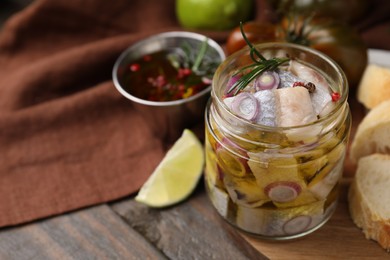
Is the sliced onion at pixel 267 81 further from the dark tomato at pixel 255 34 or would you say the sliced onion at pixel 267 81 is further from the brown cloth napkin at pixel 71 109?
the brown cloth napkin at pixel 71 109

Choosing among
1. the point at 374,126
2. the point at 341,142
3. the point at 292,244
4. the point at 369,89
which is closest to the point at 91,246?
the point at 292,244

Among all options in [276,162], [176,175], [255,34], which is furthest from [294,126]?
[255,34]

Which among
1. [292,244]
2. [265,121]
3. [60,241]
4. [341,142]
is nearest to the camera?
[265,121]

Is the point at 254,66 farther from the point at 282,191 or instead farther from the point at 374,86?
the point at 374,86

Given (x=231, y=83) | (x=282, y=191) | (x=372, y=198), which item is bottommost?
(x=372, y=198)

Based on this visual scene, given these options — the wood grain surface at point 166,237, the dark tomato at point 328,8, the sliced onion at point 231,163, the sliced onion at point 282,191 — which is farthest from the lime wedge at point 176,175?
the dark tomato at point 328,8

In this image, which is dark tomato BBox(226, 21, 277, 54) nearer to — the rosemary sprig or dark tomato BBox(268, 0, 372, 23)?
dark tomato BBox(268, 0, 372, 23)

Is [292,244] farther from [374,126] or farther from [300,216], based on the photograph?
[374,126]
